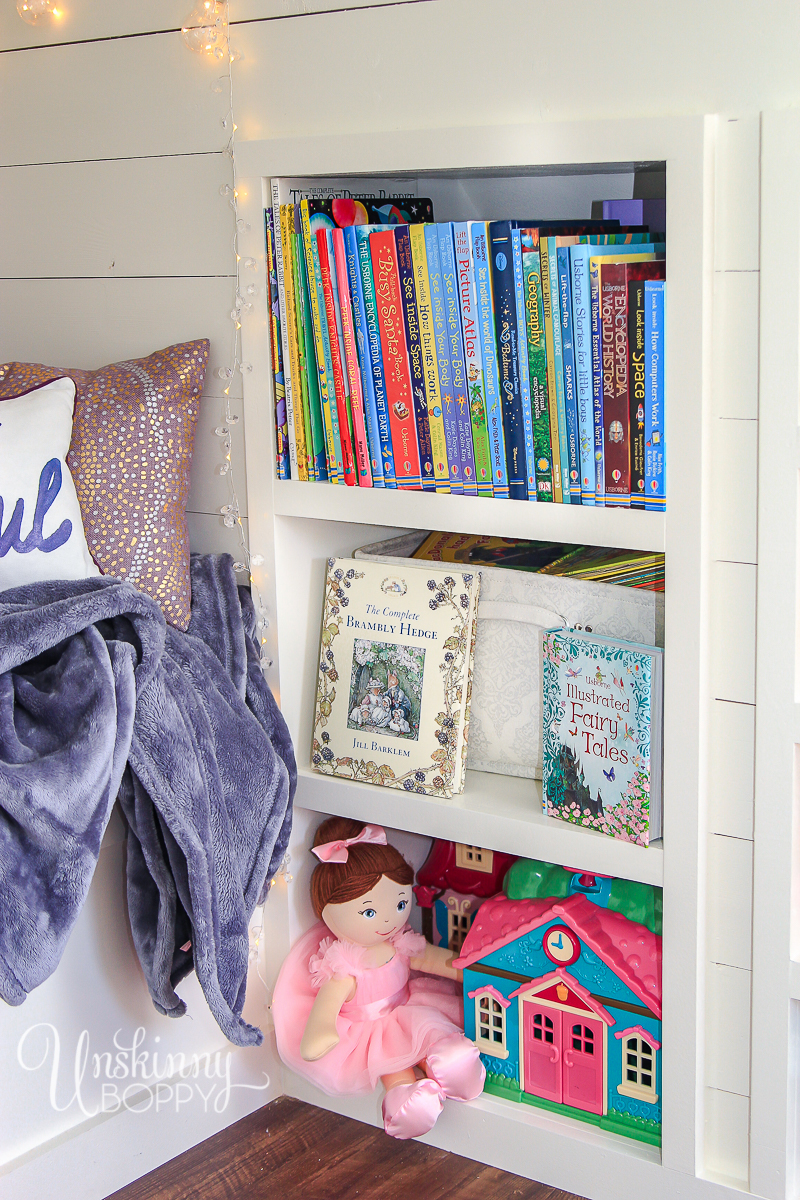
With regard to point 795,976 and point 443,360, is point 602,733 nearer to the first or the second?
point 795,976

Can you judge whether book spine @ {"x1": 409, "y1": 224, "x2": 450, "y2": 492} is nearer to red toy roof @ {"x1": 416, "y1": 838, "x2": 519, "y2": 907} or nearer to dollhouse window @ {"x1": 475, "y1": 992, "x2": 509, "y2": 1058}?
red toy roof @ {"x1": 416, "y1": 838, "x2": 519, "y2": 907}

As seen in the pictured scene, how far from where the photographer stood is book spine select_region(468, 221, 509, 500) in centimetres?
124

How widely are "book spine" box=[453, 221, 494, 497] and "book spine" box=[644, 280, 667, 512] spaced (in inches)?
7.8

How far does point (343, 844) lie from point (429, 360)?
2.14 ft

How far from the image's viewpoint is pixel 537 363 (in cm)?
124

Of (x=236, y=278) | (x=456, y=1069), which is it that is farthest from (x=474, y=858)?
(x=236, y=278)

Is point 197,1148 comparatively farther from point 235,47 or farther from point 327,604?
point 235,47

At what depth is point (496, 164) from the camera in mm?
1222

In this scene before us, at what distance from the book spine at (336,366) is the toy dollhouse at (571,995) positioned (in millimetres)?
562

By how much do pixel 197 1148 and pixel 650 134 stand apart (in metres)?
1.34

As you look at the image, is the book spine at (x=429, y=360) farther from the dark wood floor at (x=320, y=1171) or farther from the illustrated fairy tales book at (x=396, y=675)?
the dark wood floor at (x=320, y=1171)

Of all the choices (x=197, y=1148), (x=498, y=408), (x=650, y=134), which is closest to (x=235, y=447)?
(x=498, y=408)

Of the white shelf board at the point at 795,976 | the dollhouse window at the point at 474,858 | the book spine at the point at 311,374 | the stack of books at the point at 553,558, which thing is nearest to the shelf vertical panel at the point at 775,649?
the white shelf board at the point at 795,976

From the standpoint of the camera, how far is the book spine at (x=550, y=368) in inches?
47.6
